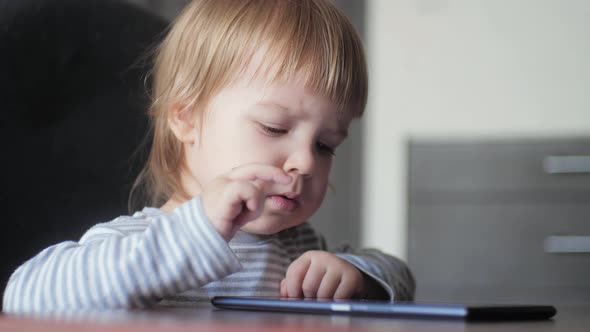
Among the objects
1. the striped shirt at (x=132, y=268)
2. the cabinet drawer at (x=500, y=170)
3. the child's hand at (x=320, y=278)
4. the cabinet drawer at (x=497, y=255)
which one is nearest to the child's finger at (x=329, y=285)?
the child's hand at (x=320, y=278)

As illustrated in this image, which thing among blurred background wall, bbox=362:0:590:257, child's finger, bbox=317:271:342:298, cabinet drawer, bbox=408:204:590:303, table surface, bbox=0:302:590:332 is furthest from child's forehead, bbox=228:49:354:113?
blurred background wall, bbox=362:0:590:257

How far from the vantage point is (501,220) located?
2.76 meters

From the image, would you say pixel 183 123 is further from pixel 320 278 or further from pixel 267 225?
pixel 320 278

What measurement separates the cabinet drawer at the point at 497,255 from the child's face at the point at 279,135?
172 centimetres

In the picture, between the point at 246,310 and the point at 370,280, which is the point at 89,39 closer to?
the point at 370,280

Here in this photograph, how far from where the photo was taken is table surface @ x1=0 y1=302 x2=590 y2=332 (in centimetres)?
45

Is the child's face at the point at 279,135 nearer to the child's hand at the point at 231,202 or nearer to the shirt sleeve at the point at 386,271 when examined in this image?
the shirt sleeve at the point at 386,271

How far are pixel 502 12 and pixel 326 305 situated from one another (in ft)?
8.23

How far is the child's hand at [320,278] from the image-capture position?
3.08 feet

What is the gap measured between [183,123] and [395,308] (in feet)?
2.05

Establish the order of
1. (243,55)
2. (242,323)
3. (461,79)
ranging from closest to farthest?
(242,323), (243,55), (461,79)

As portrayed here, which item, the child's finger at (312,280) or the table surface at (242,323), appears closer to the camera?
the table surface at (242,323)

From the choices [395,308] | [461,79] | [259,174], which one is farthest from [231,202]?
[461,79]

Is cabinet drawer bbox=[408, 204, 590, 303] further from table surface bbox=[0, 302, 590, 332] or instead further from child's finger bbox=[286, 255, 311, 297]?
table surface bbox=[0, 302, 590, 332]
